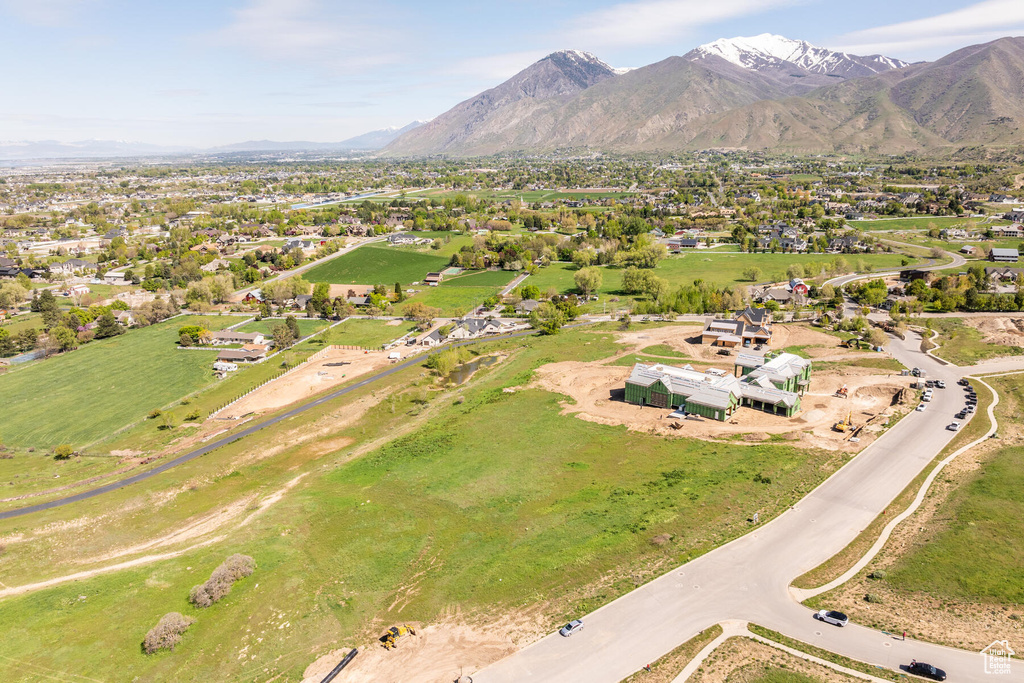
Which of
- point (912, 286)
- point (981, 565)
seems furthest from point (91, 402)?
point (912, 286)

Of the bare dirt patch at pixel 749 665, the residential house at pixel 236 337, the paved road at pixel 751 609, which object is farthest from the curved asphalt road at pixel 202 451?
the bare dirt patch at pixel 749 665

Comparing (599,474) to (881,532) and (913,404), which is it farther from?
(913,404)

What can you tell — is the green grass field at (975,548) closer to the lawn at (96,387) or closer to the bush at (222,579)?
the bush at (222,579)

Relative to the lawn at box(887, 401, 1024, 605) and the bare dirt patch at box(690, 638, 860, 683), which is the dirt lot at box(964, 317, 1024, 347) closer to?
the lawn at box(887, 401, 1024, 605)

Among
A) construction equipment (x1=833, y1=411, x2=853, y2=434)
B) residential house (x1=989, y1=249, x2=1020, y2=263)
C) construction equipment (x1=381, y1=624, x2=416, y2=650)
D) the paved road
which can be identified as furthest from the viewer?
residential house (x1=989, y1=249, x2=1020, y2=263)

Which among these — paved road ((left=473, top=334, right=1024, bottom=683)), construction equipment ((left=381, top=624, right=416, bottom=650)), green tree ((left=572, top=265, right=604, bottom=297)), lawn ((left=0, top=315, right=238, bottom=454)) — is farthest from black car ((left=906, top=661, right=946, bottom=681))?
green tree ((left=572, top=265, right=604, bottom=297))

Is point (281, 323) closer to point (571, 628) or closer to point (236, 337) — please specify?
point (236, 337)

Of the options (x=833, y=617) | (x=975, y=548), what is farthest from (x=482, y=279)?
(x=833, y=617)
